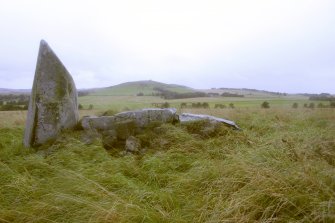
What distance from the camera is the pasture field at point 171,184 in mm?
3275

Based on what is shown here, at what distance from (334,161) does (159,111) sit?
4303mm

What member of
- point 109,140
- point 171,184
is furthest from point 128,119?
point 171,184

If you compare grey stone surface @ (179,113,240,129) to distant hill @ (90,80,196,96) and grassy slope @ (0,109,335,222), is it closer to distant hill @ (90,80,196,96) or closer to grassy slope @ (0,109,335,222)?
grassy slope @ (0,109,335,222)

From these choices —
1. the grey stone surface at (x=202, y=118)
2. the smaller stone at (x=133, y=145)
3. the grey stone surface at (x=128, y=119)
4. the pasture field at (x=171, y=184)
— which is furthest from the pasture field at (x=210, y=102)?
the pasture field at (x=171, y=184)

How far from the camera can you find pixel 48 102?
23.4ft

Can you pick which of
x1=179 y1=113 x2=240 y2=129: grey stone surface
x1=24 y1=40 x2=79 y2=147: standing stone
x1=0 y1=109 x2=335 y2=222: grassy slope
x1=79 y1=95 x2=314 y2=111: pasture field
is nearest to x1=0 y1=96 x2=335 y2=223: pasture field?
x1=0 y1=109 x2=335 y2=222: grassy slope

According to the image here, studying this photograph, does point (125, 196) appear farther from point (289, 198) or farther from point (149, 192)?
point (289, 198)

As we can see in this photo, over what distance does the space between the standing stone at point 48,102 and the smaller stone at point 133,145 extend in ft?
5.45

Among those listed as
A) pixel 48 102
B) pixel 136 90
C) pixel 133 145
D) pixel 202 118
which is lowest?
pixel 133 145

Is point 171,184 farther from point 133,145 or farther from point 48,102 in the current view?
point 48,102

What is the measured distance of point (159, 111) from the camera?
26.2 feet

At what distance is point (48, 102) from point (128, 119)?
1.89m

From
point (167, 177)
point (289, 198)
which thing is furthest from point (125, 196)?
point (289, 198)

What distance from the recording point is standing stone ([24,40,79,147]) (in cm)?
707
